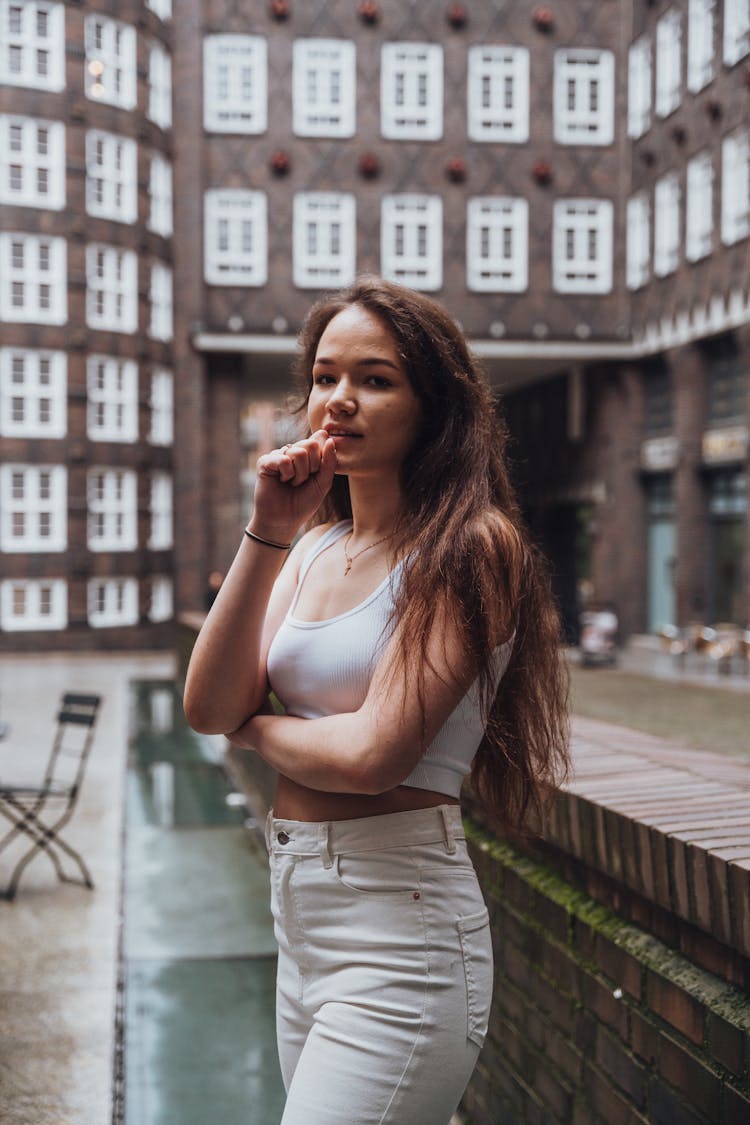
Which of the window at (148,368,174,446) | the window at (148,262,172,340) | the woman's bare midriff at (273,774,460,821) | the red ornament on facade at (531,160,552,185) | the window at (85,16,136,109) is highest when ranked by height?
the window at (85,16,136,109)

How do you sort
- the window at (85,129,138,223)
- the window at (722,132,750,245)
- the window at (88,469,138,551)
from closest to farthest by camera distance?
the window at (722,132,750,245), the window at (85,129,138,223), the window at (88,469,138,551)

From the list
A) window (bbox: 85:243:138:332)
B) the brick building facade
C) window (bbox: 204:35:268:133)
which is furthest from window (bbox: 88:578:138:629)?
window (bbox: 204:35:268:133)

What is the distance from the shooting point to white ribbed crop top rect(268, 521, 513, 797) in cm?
181

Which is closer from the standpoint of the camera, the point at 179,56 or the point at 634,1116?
the point at 634,1116

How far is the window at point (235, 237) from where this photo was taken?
2738cm

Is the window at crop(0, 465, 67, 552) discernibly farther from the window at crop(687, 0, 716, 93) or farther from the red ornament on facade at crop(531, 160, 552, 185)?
the window at crop(687, 0, 716, 93)

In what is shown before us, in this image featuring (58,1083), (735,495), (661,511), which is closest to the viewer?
(58,1083)

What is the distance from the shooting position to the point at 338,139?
27.5 meters

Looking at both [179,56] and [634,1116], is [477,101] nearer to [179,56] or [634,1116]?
[179,56]

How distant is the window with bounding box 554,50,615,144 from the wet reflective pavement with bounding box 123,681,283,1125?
22.8 meters

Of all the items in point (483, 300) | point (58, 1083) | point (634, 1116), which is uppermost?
point (483, 300)

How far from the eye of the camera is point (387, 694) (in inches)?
67.6

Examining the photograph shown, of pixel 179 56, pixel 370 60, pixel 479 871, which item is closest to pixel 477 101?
pixel 370 60

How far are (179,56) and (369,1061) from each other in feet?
93.6
